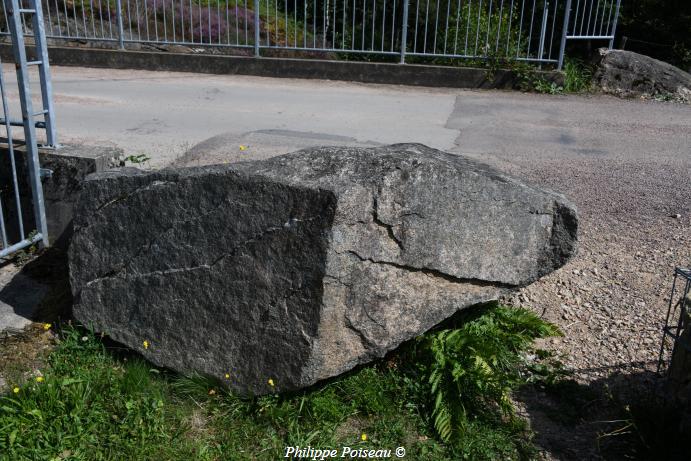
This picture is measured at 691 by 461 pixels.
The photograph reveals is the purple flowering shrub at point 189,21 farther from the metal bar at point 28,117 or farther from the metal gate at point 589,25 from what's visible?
the metal bar at point 28,117

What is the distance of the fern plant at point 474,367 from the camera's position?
3.40 meters

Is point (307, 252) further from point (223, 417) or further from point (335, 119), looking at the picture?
point (335, 119)

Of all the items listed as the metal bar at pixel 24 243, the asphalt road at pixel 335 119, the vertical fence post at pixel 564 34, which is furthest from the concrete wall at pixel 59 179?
the vertical fence post at pixel 564 34

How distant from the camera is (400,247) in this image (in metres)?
3.26

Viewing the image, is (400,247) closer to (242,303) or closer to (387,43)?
(242,303)

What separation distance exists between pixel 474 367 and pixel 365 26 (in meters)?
11.0

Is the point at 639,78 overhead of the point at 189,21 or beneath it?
beneath

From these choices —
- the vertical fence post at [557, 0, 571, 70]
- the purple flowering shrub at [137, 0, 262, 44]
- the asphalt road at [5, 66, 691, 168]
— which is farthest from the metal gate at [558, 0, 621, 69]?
the purple flowering shrub at [137, 0, 262, 44]

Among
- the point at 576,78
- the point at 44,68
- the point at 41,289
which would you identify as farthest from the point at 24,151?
the point at 576,78

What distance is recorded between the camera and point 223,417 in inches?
134

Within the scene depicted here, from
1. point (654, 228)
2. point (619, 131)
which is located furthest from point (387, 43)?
point (654, 228)

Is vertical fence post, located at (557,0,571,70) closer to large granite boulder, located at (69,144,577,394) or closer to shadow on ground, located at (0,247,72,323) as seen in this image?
large granite boulder, located at (69,144,577,394)

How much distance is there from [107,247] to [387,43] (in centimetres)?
1086

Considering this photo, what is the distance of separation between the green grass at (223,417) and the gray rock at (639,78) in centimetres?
794
